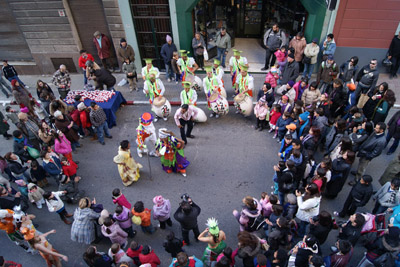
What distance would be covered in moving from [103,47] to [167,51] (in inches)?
102

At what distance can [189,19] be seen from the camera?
36.8 feet

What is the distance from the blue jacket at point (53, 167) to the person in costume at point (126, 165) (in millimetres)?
1442

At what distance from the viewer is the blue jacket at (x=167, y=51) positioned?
1125 centimetres

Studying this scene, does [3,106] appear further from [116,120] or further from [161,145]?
[161,145]

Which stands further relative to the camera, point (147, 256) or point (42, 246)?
point (42, 246)

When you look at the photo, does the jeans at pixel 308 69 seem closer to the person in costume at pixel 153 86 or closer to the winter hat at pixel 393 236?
the person in costume at pixel 153 86

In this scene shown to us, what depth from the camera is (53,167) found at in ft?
24.1

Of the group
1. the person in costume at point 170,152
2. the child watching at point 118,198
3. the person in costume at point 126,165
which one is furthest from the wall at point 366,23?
the child watching at point 118,198

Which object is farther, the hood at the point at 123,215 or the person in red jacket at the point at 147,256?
the hood at the point at 123,215

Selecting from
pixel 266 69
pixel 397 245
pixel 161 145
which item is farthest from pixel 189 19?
pixel 397 245

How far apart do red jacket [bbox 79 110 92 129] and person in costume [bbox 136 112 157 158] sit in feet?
5.87

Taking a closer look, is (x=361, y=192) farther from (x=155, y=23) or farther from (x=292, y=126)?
(x=155, y=23)

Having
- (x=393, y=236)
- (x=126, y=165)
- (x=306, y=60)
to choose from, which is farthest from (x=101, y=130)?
(x=393, y=236)

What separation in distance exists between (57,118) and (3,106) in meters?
4.50
